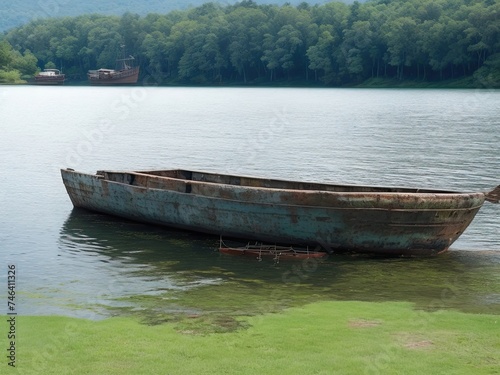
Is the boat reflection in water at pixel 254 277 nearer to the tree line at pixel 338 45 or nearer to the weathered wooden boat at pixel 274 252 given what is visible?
the weathered wooden boat at pixel 274 252

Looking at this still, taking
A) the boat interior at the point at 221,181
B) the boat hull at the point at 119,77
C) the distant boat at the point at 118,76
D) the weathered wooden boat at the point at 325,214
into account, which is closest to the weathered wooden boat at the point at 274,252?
the weathered wooden boat at the point at 325,214

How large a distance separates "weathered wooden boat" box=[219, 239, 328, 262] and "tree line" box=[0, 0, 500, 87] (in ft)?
383

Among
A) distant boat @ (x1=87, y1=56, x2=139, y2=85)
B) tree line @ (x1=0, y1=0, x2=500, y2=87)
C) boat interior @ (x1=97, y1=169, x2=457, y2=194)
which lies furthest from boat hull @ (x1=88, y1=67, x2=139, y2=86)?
boat interior @ (x1=97, y1=169, x2=457, y2=194)

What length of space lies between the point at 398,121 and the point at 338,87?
309ft

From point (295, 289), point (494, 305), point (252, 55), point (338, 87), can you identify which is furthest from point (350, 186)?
point (252, 55)

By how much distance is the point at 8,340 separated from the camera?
12.6m

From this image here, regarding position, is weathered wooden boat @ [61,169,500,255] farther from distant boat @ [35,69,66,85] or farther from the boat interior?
distant boat @ [35,69,66,85]

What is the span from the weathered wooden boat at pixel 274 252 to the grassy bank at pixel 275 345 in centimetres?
584

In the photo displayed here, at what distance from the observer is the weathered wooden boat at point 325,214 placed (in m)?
20.1

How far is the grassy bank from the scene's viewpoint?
11.3 m

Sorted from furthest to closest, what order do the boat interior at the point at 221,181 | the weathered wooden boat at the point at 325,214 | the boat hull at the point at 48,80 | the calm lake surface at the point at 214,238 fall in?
the boat hull at the point at 48,80
the boat interior at the point at 221,181
the weathered wooden boat at the point at 325,214
the calm lake surface at the point at 214,238

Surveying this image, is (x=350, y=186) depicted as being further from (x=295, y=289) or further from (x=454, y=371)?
(x=454, y=371)
